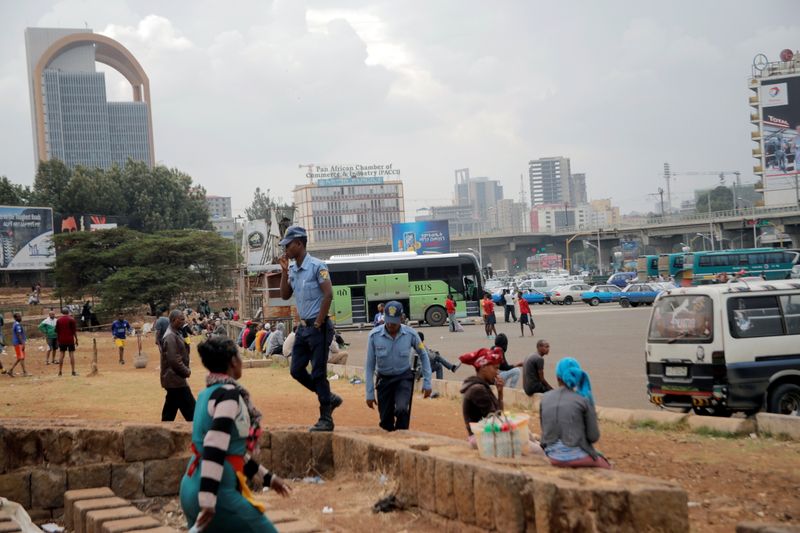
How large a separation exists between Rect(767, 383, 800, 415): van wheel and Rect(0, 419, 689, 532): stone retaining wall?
523cm

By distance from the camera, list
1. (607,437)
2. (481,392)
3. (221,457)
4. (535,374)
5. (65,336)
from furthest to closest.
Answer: (65,336) < (535,374) < (607,437) < (481,392) < (221,457)

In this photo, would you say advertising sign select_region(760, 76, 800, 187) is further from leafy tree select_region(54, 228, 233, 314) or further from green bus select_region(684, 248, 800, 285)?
leafy tree select_region(54, 228, 233, 314)

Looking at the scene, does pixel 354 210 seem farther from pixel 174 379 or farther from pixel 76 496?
pixel 76 496

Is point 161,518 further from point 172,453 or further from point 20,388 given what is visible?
point 20,388

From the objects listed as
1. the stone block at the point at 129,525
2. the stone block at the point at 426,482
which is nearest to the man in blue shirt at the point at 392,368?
the stone block at the point at 426,482

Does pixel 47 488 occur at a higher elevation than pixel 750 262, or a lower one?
lower

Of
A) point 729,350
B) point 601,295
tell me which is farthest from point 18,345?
point 601,295

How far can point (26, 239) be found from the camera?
6259cm

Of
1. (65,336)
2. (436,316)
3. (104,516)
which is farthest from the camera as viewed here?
(436,316)

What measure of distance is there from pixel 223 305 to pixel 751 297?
53.4 meters

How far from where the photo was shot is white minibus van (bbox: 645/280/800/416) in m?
10.5

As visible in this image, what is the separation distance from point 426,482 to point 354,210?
169 m

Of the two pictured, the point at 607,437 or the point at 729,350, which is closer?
the point at 607,437

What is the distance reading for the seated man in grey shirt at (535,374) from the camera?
1199 centimetres
